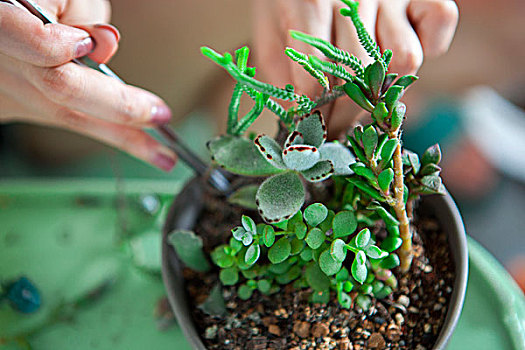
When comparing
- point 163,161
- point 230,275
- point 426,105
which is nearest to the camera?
point 230,275

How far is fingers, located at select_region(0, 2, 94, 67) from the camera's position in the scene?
34cm

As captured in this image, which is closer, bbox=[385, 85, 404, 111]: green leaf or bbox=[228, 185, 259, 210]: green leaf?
bbox=[385, 85, 404, 111]: green leaf

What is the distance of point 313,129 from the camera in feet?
1.12

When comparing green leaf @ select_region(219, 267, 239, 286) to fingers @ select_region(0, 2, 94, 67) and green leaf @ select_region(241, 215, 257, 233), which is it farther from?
fingers @ select_region(0, 2, 94, 67)

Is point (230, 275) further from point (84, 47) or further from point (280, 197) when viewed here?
point (84, 47)

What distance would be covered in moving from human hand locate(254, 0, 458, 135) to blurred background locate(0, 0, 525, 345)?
335 mm

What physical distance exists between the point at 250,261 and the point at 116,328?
0.83 ft

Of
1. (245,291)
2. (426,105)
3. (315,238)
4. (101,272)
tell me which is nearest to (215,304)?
(245,291)

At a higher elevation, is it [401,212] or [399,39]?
[399,39]

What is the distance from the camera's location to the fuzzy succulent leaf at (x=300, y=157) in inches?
12.1

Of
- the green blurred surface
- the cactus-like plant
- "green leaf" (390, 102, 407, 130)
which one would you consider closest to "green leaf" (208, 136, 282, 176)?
the cactus-like plant

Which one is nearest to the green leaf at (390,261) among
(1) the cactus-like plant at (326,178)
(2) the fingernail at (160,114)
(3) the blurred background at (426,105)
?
(1) the cactus-like plant at (326,178)

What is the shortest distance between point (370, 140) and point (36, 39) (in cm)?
25

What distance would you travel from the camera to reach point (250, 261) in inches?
13.4
